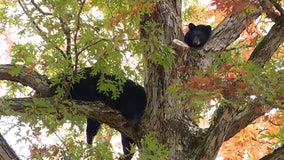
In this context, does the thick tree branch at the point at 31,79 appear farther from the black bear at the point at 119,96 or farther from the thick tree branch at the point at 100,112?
the black bear at the point at 119,96

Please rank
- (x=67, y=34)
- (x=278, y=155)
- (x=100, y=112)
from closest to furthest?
(x=278, y=155) < (x=67, y=34) < (x=100, y=112)

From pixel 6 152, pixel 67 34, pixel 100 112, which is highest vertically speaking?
pixel 67 34

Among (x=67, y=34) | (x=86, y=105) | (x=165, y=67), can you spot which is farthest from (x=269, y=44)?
(x=86, y=105)

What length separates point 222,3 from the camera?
12.1ft

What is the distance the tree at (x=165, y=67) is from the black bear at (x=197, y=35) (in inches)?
15.1

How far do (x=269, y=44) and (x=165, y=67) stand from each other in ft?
3.58

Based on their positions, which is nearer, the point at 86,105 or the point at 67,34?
the point at 67,34

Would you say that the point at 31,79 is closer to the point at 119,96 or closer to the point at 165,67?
the point at 119,96

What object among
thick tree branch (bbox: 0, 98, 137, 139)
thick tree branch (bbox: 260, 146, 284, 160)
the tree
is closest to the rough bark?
the tree

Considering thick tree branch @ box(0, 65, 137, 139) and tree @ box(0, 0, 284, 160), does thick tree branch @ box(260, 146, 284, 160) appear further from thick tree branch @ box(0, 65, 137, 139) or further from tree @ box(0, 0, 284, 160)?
thick tree branch @ box(0, 65, 137, 139)

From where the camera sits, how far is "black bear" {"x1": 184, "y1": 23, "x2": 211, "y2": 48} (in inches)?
246

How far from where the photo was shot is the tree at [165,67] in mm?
3600

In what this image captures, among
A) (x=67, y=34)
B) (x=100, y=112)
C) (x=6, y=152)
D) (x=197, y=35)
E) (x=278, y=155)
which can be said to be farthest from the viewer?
(x=197, y=35)

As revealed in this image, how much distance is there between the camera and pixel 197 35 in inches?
257
